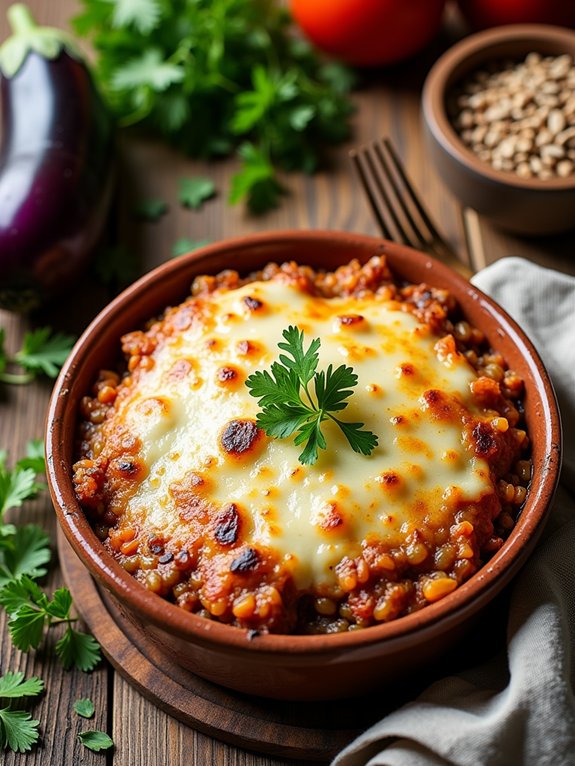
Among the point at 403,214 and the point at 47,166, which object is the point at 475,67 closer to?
the point at 403,214

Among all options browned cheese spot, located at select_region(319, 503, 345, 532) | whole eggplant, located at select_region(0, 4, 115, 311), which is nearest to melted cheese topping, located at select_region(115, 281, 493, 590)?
browned cheese spot, located at select_region(319, 503, 345, 532)

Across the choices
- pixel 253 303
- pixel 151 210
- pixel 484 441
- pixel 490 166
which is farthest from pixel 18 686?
pixel 490 166

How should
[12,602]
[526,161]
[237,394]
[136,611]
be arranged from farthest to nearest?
[526,161], [12,602], [237,394], [136,611]

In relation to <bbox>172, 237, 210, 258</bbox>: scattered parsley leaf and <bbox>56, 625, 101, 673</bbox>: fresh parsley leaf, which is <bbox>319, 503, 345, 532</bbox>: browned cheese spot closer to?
<bbox>56, 625, 101, 673</bbox>: fresh parsley leaf

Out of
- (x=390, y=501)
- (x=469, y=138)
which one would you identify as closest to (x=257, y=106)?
(x=469, y=138)

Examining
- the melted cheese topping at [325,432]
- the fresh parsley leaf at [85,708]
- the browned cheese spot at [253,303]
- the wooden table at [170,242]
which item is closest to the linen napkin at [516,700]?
the melted cheese topping at [325,432]

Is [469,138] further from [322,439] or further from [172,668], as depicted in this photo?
[172,668]

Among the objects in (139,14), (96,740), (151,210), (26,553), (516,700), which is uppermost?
(139,14)
